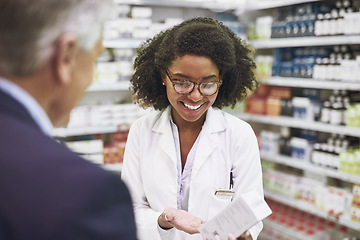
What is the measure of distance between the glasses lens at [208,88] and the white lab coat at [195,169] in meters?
0.19

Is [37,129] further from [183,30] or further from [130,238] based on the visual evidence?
[183,30]

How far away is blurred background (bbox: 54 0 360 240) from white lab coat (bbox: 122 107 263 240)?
2.01 metres

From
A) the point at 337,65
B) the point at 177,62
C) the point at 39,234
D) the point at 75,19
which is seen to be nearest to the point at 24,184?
the point at 39,234

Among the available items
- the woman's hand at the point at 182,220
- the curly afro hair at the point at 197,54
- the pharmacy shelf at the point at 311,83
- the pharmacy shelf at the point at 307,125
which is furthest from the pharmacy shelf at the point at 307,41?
the woman's hand at the point at 182,220

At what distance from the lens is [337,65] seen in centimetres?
346

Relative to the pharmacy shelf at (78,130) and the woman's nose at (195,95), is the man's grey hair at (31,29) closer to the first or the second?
the woman's nose at (195,95)

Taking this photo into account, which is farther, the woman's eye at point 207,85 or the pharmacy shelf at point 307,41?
the pharmacy shelf at point 307,41

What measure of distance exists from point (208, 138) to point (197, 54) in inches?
15.4

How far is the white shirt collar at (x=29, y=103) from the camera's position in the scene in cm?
64

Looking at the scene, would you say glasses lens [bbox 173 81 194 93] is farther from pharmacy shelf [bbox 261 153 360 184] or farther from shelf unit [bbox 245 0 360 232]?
pharmacy shelf [bbox 261 153 360 184]

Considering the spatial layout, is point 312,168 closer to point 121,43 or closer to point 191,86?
point 121,43

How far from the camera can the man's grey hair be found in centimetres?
63

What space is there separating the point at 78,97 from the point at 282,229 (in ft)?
12.6

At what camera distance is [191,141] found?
1755 mm
